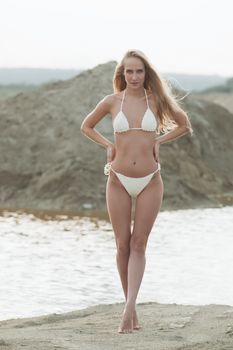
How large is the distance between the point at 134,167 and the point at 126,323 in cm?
106

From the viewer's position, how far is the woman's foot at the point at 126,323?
289 inches

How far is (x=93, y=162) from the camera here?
2381 cm

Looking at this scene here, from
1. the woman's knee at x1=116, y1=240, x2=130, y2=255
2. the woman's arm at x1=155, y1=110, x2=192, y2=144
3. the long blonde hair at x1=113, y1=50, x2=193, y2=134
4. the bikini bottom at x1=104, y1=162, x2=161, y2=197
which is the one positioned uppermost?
the long blonde hair at x1=113, y1=50, x2=193, y2=134

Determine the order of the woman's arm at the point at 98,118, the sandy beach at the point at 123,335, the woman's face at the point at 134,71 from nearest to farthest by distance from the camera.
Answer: the sandy beach at the point at 123,335 → the woman's face at the point at 134,71 → the woman's arm at the point at 98,118

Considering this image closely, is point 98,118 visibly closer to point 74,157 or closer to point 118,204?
point 118,204

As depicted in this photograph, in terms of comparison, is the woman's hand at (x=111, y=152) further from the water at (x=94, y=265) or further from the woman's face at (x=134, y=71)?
the water at (x=94, y=265)

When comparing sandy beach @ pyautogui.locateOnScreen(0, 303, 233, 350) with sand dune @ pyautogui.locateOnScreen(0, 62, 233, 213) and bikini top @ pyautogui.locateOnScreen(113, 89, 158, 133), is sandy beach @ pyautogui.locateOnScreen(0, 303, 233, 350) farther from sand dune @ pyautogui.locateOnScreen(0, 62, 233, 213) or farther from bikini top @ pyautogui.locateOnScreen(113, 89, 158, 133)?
sand dune @ pyautogui.locateOnScreen(0, 62, 233, 213)

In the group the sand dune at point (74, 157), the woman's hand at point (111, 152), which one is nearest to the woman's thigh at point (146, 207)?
the woman's hand at point (111, 152)

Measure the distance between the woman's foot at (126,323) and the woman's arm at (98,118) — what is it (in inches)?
45.8

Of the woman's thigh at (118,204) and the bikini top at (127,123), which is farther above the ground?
the bikini top at (127,123)

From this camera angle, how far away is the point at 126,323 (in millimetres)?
7367

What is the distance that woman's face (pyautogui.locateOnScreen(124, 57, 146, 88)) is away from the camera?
747 centimetres

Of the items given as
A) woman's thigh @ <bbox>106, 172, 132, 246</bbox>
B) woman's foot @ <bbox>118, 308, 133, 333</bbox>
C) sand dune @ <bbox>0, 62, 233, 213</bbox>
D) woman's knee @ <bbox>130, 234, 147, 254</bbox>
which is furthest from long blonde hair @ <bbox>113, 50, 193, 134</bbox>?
sand dune @ <bbox>0, 62, 233, 213</bbox>

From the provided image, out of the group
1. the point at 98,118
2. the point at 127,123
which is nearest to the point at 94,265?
the point at 98,118
